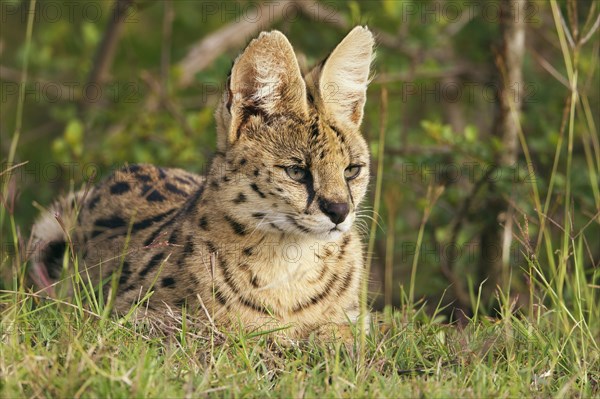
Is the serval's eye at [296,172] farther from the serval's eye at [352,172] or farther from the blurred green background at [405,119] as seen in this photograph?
the blurred green background at [405,119]

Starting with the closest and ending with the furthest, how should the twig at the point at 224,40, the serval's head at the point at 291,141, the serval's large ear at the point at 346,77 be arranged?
1. the serval's head at the point at 291,141
2. the serval's large ear at the point at 346,77
3. the twig at the point at 224,40

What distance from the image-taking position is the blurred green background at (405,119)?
607 cm

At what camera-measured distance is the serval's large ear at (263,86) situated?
13.0 feet

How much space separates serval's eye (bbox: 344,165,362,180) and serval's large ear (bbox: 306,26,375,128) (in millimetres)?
254

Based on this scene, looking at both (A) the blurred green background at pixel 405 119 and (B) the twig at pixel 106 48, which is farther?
(B) the twig at pixel 106 48

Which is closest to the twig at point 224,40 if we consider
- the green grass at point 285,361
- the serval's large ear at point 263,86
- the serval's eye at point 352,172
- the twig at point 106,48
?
the twig at point 106,48

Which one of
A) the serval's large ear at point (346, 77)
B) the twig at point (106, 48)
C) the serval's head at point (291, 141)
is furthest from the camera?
the twig at point (106, 48)

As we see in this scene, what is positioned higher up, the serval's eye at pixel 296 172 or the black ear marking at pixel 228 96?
the black ear marking at pixel 228 96

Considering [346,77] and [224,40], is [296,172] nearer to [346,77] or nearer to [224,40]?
[346,77]

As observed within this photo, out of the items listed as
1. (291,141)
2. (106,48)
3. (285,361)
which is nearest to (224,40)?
(106,48)

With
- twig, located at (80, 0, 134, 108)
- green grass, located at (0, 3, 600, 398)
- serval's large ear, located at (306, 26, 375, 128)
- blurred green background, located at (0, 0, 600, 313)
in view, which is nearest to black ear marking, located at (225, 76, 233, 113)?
serval's large ear, located at (306, 26, 375, 128)

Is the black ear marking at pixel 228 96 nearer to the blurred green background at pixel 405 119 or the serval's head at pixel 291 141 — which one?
the serval's head at pixel 291 141

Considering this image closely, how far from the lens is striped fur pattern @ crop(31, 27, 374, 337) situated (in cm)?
395

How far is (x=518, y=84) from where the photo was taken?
19.8ft
